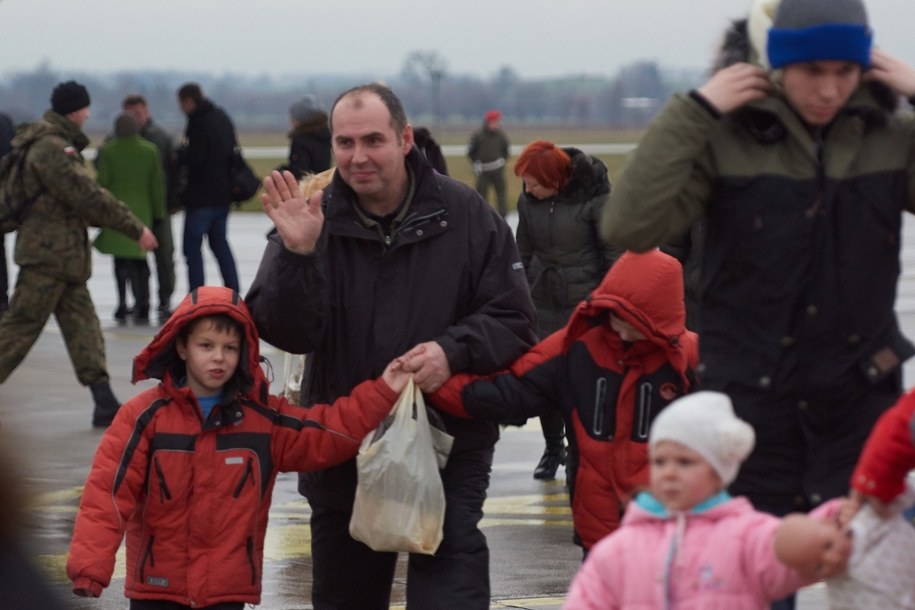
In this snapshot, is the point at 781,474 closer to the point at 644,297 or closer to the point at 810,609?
the point at 644,297

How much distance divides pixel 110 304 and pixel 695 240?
11149 millimetres

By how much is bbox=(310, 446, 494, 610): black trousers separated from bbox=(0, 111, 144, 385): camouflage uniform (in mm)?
5620

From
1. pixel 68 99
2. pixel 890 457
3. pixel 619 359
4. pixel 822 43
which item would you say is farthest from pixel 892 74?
pixel 68 99

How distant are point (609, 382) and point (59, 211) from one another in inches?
247

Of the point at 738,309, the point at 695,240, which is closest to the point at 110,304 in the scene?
the point at 695,240

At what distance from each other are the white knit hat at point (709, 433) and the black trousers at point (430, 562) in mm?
1777

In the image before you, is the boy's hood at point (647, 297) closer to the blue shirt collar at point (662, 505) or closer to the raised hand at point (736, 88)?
the raised hand at point (736, 88)

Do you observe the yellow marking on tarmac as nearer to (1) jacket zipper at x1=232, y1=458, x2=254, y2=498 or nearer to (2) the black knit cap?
(2) the black knit cap

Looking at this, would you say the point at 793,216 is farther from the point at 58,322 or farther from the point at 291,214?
the point at 58,322

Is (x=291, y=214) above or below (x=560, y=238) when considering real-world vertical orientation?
above

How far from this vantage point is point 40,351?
15.5 metres

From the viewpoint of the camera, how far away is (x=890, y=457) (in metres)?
3.81

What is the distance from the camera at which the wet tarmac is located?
23.8 feet

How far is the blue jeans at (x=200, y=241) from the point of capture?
17.3 metres
